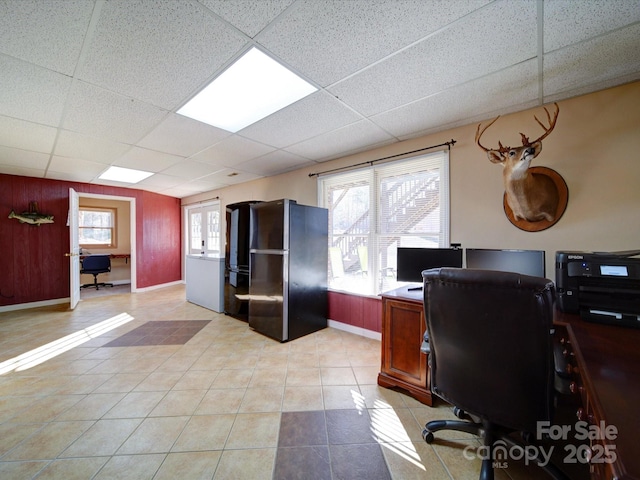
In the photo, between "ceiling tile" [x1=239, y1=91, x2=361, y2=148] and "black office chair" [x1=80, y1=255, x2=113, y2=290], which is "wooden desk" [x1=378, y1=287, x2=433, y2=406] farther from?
"black office chair" [x1=80, y1=255, x2=113, y2=290]

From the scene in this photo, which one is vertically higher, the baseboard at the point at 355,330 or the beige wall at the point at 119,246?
the beige wall at the point at 119,246

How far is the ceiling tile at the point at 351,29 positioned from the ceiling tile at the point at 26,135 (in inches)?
111

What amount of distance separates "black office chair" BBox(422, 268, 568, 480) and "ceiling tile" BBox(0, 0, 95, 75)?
92.5 inches

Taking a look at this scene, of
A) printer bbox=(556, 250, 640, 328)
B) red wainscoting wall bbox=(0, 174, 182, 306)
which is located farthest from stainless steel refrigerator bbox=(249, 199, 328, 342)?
red wainscoting wall bbox=(0, 174, 182, 306)

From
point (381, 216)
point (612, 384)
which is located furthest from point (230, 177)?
point (612, 384)

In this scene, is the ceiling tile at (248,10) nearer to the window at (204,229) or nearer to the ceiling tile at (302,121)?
the ceiling tile at (302,121)

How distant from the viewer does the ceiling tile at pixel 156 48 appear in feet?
4.25

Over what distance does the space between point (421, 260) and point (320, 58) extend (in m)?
1.87

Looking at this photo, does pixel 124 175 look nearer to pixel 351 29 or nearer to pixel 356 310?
pixel 356 310

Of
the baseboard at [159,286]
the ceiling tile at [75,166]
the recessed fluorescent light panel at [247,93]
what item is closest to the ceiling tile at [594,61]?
the recessed fluorescent light panel at [247,93]

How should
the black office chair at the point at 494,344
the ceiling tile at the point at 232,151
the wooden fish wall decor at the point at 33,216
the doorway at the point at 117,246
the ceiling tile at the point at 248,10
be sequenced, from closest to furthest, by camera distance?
the black office chair at the point at 494,344
the ceiling tile at the point at 248,10
the ceiling tile at the point at 232,151
the wooden fish wall decor at the point at 33,216
the doorway at the point at 117,246

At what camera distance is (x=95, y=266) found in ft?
20.0

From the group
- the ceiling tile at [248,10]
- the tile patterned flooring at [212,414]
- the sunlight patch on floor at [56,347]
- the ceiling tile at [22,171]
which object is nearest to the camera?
the ceiling tile at [248,10]

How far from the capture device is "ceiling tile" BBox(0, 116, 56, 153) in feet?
8.17
